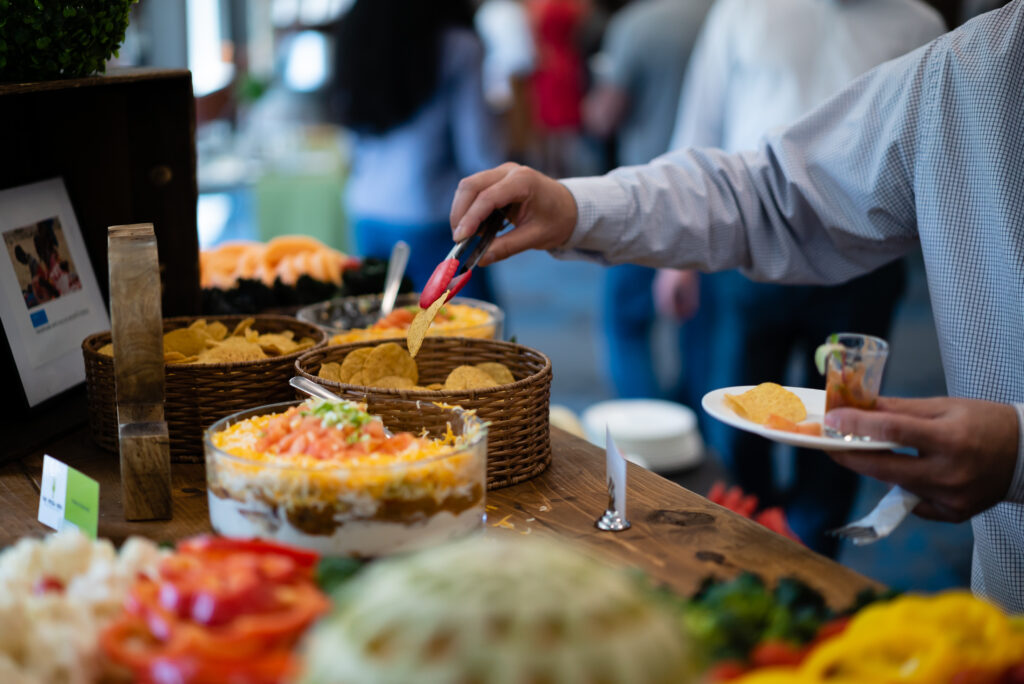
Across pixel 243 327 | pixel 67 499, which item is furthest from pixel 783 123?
pixel 67 499

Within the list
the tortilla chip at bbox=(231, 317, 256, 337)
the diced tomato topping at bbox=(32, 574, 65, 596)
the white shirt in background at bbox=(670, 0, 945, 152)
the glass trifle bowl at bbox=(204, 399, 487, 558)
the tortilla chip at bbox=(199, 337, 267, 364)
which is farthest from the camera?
the white shirt in background at bbox=(670, 0, 945, 152)

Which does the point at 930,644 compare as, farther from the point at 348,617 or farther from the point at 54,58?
the point at 54,58

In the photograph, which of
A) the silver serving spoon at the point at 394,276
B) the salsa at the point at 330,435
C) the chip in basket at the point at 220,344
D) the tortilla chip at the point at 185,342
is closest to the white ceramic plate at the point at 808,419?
the salsa at the point at 330,435

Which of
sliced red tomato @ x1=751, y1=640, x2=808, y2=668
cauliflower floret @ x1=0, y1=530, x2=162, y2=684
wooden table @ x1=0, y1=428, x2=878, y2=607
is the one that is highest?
cauliflower floret @ x1=0, y1=530, x2=162, y2=684

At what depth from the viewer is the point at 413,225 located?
12.5 ft

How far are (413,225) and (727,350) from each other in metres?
1.37

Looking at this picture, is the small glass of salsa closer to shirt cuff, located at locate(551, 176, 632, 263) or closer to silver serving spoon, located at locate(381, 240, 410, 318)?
shirt cuff, located at locate(551, 176, 632, 263)

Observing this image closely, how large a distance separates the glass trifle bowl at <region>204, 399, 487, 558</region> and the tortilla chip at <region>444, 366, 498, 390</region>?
0.25 meters

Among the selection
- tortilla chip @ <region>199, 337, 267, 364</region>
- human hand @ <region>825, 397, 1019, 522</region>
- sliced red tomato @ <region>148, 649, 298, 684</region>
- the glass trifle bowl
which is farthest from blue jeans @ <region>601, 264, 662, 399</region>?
sliced red tomato @ <region>148, 649, 298, 684</region>

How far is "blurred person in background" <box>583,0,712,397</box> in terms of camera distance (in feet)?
13.5

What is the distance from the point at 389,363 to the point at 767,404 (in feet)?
1.85

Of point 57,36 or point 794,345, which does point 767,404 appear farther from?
point 794,345

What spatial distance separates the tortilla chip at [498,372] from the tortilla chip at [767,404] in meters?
0.35

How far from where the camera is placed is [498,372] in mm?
1460
